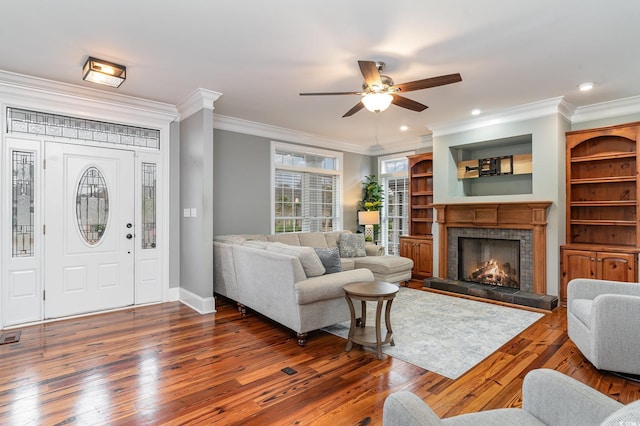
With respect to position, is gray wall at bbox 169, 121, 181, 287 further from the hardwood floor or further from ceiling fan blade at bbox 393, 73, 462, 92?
ceiling fan blade at bbox 393, 73, 462, 92

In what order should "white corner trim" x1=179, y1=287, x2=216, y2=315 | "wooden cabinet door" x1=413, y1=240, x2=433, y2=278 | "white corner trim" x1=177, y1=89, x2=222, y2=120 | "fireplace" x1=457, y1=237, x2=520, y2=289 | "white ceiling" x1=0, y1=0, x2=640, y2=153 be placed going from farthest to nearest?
"wooden cabinet door" x1=413, y1=240, x2=433, y2=278
"fireplace" x1=457, y1=237, x2=520, y2=289
"white corner trim" x1=179, y1=287, x2=216, y2=315
"white corner trim" x1=177, y1=89, x2=222, y2=120
"white ceiling" x1=0, y1=0, x2=640, y2=153

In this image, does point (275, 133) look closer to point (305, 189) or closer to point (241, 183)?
point (241, 183)

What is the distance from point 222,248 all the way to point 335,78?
265 cm

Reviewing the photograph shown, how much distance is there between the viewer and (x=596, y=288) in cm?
329

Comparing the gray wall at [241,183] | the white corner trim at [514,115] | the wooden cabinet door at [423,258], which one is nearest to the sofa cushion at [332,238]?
the gray wall at [241,183]

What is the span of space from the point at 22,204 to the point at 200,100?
236cm

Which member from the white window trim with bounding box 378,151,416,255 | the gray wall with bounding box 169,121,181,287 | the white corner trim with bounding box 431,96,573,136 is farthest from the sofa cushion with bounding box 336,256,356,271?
the white corner trim with bounding box 431,96,573,136

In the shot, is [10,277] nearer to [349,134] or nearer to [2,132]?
[2,132]

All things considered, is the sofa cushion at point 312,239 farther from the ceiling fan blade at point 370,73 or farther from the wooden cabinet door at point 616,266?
the wooden cabinet door at point 616,266

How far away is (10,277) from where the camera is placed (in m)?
3.97

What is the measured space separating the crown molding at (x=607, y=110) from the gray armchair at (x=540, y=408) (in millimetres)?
4941

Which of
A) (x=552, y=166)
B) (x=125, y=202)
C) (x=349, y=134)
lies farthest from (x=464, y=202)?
(x=125, y=202)

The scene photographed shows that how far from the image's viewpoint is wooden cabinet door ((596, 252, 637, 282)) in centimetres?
438

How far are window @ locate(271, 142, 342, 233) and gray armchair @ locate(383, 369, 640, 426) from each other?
5.12 m
